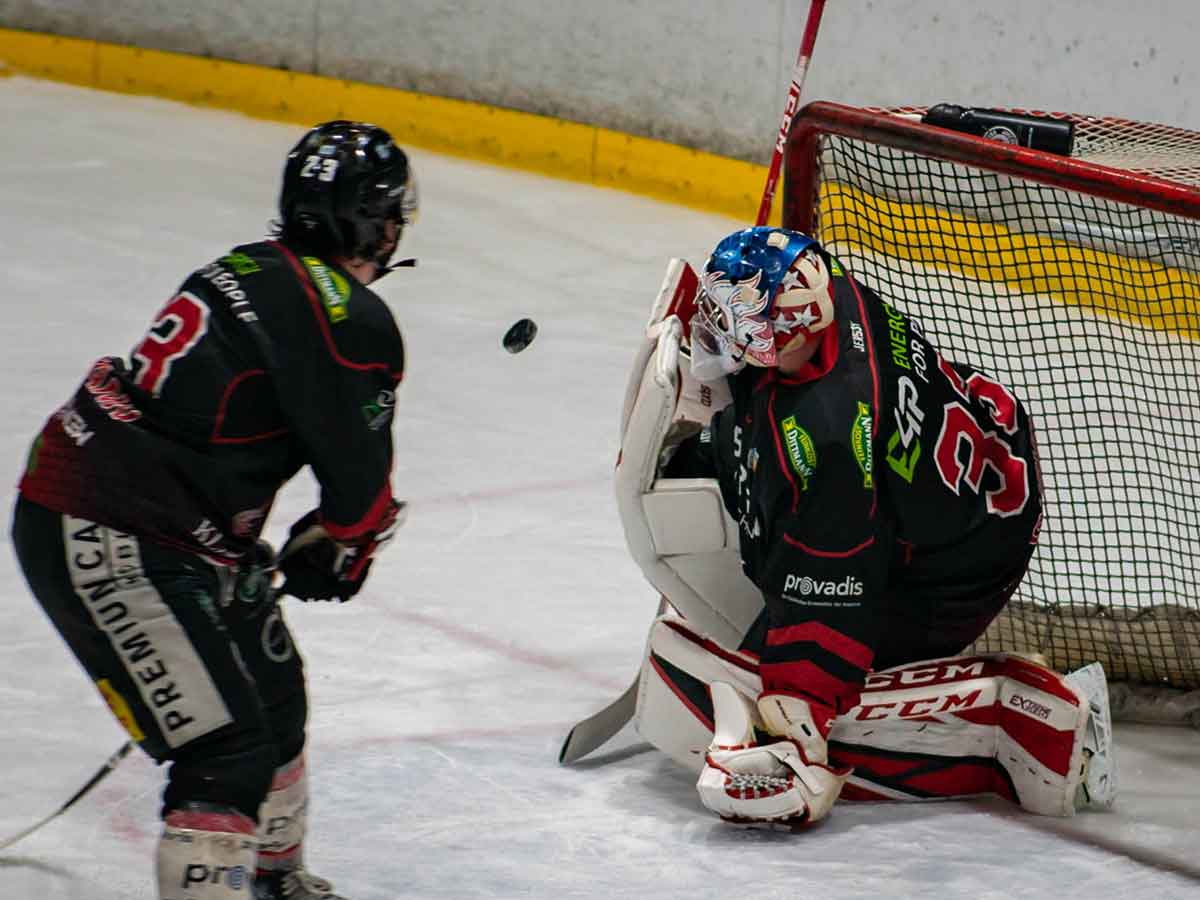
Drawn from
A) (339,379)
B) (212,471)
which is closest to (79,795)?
(212,471)

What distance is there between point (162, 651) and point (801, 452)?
98 cm

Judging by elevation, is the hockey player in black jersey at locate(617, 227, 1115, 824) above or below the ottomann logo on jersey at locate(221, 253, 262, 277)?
A: below

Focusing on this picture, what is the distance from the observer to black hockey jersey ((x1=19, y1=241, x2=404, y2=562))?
2248 mm

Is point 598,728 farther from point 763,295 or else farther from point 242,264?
point 242,264

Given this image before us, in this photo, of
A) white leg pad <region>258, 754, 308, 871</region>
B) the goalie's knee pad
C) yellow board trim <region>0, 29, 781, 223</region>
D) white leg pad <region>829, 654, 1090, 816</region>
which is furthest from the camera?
yellow board trim <region>0, 29, 781, 223</region>

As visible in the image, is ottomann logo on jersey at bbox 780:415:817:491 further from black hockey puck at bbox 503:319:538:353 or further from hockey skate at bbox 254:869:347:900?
hockey skate at bbox 254:869:347:900

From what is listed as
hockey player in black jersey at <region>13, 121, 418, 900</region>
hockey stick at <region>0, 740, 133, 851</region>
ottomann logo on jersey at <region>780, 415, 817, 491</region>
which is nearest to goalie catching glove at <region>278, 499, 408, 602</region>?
hockey player in black jersey at <region>13, 121, 418, 900</region>

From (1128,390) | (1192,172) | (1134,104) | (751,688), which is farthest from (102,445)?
(1134,104)

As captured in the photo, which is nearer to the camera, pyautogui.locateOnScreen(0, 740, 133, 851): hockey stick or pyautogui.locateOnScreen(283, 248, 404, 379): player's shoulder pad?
pyautogui.locateOnScreen(283, 248, 404, 379): player's shoulder pad

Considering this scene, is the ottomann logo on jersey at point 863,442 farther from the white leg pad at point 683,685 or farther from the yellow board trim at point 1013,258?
the yellow board trim at point 1013,258

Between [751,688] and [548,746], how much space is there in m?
0.41

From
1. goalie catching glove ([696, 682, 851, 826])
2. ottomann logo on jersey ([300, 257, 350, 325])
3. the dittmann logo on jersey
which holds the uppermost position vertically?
ottomann logo on jersey ([300, 257, 350, 325])

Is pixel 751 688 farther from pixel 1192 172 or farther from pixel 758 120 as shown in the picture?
pixel 758 120

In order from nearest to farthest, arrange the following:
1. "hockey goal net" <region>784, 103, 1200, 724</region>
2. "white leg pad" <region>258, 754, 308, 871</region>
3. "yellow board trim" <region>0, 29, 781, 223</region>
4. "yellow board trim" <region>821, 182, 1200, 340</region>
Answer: "white leg pad" <region>258, 754, 308, 871</region> < "hockey goal net" <region>784, 103, 1200, 724</region> < "yellow board trim" <region>821, 182, 1200, 340</region> < "yellow board trim" <region>0, 29, 781, 223</region>
